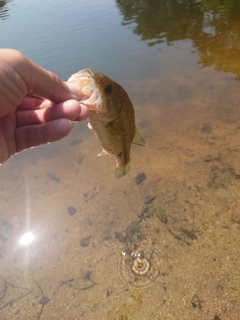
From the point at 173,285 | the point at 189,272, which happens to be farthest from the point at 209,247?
the point at 173,285

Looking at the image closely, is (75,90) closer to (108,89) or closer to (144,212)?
(108,89)

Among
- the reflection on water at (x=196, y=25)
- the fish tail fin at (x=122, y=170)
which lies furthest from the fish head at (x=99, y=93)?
the reflection on water at (x=196, y=25)

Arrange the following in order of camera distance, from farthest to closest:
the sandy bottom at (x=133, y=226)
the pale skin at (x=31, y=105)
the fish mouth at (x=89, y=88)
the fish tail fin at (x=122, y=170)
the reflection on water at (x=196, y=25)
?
the reflection on water at (x=196, y=25), the sandy bottom at (x=133, y=226), the fish tail fin at (x=122, y=170), the fish mouth at (x=89, y=88), the pale skin at (x=31, y=105)

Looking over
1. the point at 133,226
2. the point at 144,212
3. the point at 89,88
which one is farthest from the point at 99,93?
the point at 144,212

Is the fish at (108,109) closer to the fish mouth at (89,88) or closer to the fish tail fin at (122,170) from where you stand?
the fish mouth at (89,88)

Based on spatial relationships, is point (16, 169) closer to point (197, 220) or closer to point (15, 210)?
point (15, 210)

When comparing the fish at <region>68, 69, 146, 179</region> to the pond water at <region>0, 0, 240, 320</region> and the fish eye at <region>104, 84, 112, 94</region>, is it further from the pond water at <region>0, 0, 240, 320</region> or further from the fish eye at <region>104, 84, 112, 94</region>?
the pond water at <region>0, 0, 240, 320</region>
